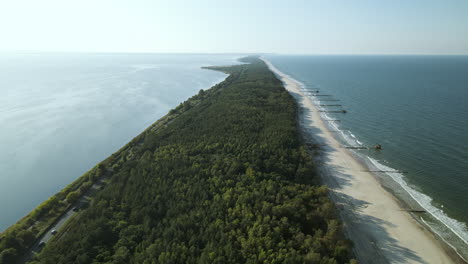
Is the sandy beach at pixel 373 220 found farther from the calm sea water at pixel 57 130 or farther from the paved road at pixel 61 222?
the calm sea water at pixel 57 130

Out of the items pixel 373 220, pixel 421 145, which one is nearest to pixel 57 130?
pixel 373 220

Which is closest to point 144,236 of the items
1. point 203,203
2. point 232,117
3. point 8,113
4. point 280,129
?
point 203,203

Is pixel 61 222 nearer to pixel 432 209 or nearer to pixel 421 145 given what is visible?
pixel 432 209

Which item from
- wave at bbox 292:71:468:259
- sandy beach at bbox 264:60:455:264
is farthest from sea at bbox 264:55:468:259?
sandy beach at bbox 264:60:455:264

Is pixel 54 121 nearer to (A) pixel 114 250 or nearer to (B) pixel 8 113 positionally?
(B) pixel 8 113

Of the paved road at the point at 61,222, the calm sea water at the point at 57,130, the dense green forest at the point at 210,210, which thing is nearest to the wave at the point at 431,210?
the dense green forest at the point at 210,210

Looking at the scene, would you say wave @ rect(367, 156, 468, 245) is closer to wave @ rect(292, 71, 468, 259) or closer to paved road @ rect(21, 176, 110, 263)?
wave @ rect(292, 71, 468, 259)
